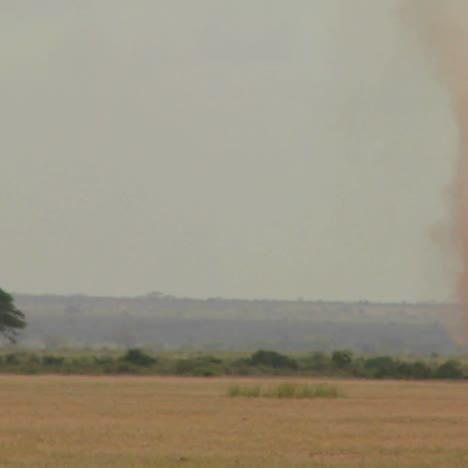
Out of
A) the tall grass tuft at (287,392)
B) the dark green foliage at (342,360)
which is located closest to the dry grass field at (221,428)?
the tall grass tuft at (287,392)

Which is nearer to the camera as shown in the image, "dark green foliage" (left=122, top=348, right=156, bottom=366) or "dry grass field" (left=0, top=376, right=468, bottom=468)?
"dry grass field" (left=0, top=376, right=468, bottom=468)

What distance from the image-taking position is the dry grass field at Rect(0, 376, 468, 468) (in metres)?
33.3

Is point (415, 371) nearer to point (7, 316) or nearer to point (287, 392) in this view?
point (287, 392)

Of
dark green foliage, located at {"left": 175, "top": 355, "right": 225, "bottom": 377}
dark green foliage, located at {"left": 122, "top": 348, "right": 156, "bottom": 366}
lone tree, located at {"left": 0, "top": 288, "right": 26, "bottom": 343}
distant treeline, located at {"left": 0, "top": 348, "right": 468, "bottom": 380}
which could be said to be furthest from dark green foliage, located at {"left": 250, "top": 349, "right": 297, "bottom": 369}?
lone tree, located at {"left": 0, "top": 288, "right": 26, "bottom": 343}

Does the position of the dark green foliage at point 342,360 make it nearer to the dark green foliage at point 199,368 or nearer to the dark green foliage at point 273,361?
the dark green foliage at point 273,361

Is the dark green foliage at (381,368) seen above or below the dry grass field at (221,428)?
above

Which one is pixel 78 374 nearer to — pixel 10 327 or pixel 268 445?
pixel 10 327

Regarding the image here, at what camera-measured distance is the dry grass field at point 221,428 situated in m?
33.3

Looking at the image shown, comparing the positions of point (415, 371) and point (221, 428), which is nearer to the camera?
point (221, 428)

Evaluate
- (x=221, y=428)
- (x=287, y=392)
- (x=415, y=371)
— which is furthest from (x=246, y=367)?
(x=221, y=428)

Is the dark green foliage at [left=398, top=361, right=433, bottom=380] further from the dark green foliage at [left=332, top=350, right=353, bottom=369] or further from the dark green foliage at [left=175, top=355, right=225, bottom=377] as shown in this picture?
the dark green foliage at [left=175, top=355, right=225, bottom=377]

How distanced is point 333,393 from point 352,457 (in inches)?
926

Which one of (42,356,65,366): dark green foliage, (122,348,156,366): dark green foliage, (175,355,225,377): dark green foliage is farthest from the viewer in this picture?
(122,348,156,366): dark green foliage

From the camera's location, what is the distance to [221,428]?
40.9m
